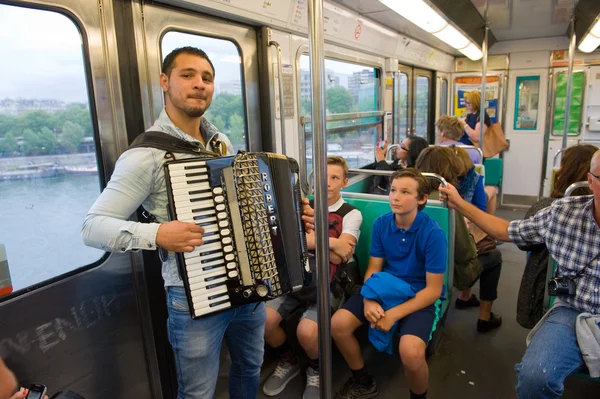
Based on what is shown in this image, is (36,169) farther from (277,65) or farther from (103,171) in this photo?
(277,65)

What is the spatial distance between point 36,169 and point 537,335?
2500mm

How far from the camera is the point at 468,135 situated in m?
6.25

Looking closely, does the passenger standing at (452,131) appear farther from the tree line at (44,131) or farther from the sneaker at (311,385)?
the tree line at (44,131)

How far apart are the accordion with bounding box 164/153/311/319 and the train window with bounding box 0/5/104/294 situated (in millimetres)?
796

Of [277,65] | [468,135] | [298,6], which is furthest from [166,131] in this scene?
[468,135]

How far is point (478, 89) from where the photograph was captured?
8109 millimetres

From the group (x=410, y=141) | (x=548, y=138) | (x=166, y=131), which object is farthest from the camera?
(x=548, y=138)

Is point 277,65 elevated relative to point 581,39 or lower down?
lower down

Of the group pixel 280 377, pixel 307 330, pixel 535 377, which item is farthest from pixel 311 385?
pixel 535 377

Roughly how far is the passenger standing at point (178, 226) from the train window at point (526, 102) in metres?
7.28

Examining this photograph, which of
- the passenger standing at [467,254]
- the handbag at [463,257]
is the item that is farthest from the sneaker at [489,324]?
the handbag at [463,257]

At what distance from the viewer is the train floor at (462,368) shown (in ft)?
8.89

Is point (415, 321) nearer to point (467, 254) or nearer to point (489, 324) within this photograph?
point (467, 254)

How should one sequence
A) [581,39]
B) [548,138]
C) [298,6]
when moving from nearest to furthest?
[298,6] < [581,39] < [548,138]
